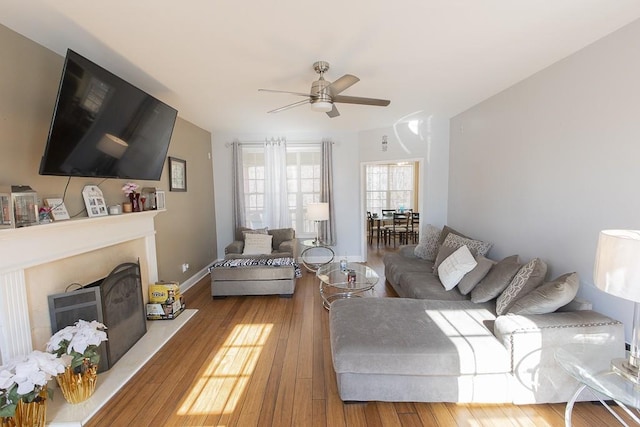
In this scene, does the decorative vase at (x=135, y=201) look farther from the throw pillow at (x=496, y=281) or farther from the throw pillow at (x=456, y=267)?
the throw pillow at (x=496, y=281)

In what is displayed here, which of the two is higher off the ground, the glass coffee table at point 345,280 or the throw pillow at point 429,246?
the throw pillow at point 429,246

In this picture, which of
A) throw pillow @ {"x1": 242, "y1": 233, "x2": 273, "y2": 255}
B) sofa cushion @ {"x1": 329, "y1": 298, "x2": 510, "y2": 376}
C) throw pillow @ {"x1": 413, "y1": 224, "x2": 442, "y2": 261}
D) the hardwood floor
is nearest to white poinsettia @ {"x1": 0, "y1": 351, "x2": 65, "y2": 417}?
the hardwood floor

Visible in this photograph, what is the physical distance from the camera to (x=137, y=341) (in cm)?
273

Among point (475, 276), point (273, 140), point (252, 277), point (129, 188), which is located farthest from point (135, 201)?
point (475, 276)

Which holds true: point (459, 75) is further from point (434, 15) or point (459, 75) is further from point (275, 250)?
point (275, 250)

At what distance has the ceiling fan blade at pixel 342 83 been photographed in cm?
219

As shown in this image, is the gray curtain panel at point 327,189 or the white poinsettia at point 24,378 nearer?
the white poinsettia at point 24,378

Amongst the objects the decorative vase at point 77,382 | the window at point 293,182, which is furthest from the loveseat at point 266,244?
the decorative vase at point 77,382

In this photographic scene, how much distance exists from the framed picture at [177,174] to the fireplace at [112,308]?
1.48m

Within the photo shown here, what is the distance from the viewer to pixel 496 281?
2.49m

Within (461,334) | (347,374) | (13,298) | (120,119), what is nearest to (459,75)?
(461,334)

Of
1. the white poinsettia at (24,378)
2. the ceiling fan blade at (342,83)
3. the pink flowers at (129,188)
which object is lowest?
the white poinsettia at (24,378)

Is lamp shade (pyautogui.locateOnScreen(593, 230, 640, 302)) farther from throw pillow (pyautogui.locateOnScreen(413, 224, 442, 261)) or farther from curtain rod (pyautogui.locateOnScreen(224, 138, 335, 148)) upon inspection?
curtain rod (pyautogui.locateOnScreen(224, 138, 335, 148))

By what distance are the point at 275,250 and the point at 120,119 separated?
122 inches
